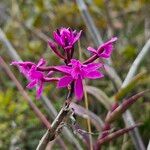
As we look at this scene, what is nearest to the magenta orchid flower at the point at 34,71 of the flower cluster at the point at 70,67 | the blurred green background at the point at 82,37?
the flower cluster at the point at 70,67

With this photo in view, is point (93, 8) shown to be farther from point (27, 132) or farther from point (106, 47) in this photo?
point (106, 47)

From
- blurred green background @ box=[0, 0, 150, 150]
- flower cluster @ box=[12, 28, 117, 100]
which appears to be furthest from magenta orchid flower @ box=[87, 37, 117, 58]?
blurred green background @ box=[0, 0, 150, 150]

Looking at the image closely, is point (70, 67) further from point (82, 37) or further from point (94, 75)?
point (82, 37)

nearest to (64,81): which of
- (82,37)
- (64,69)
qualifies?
(64,69)

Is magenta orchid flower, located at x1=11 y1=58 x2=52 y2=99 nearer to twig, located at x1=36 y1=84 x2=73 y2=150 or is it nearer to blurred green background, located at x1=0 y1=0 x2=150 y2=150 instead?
twig, located at x1=36 y1=84 x2=73 y2=150

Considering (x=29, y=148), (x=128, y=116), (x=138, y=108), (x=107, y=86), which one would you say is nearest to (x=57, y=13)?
(x=107, y=86)
